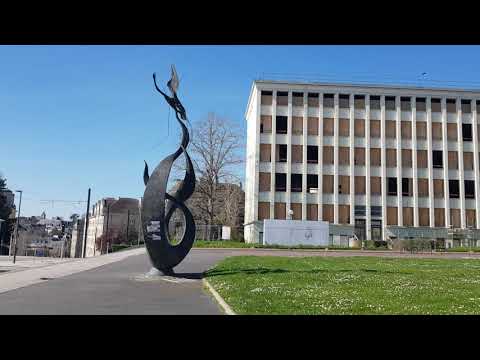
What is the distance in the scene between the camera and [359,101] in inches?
2136

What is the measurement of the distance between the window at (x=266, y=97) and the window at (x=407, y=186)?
58.3ft

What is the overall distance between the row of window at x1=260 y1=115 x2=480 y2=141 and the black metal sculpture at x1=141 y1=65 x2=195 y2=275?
36.2m

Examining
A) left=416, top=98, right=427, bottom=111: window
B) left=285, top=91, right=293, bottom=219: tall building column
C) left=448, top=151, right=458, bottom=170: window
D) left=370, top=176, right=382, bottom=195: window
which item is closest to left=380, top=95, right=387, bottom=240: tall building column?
left=370, top=176, right=382, bottom=195: window

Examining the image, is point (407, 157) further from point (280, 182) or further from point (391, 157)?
point (280, 182)

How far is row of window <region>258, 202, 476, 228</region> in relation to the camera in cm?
5209

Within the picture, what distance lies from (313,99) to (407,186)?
48.0ft

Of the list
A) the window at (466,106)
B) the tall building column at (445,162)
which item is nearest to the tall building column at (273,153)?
the tall building column at (445,162)

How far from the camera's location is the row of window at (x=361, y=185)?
52.6m

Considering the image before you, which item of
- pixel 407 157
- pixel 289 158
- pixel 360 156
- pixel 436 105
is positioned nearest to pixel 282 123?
pixel 289 158

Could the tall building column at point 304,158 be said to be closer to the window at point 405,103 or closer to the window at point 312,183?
the window at point 312,183

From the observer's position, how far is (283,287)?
42.0 ft
